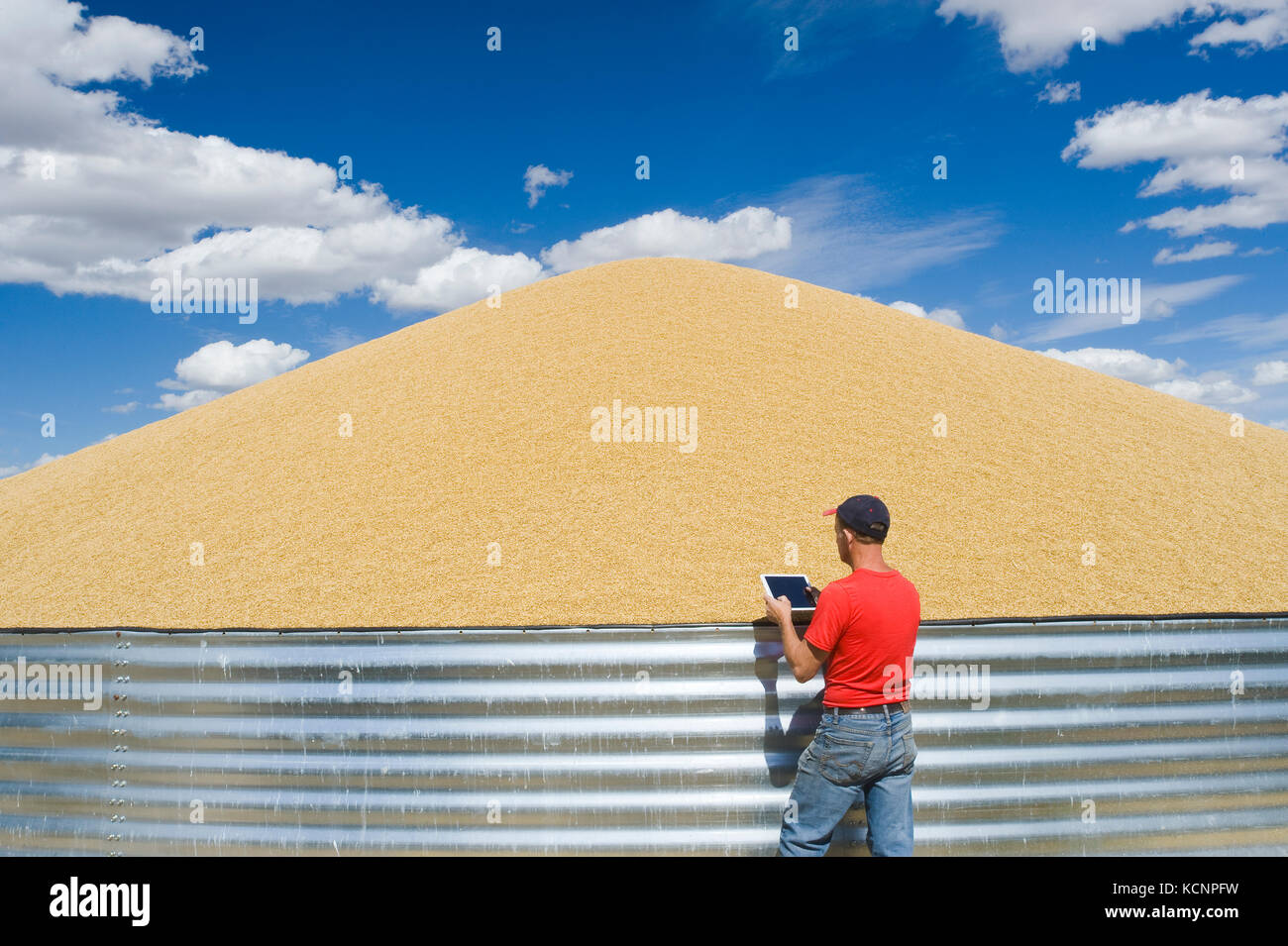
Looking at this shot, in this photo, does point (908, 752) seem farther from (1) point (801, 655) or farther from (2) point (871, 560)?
(2) point (871, 560)

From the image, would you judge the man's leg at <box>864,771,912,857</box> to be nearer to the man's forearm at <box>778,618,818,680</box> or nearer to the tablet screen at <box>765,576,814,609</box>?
the man's forearm at <box>778,618,818,680</box>

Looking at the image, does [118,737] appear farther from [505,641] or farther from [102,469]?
[102,469]

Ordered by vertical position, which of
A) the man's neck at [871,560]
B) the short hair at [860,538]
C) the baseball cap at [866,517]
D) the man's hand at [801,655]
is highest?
the baseball cap at [866,517]

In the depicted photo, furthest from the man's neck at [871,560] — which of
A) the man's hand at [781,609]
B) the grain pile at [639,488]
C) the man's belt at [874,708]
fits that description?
the grain pile at [639,488]

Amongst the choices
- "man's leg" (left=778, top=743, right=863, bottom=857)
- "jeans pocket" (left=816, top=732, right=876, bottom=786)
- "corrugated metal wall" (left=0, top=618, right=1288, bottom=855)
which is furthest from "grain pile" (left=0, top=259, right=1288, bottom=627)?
"jeans pocket" (left=816, top=732, right=876, bottom=786)

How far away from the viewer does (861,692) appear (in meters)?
3.28

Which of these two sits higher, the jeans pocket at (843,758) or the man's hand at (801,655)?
the man's hand at (801,655)

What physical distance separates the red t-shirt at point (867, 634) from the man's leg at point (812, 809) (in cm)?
38

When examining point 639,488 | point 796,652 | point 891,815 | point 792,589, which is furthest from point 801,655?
point 639,488

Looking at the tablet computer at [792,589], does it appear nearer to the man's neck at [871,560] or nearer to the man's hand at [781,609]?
the man's hand at [781,609]

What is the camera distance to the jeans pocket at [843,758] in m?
3.28

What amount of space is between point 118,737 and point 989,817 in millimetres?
4568

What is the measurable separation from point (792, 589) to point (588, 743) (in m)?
1.29

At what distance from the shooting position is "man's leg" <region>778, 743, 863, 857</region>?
3.36m
